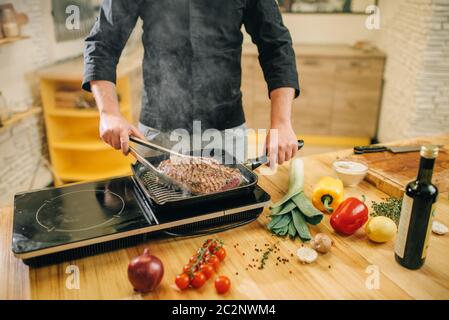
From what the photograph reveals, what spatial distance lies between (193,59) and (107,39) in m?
0.41

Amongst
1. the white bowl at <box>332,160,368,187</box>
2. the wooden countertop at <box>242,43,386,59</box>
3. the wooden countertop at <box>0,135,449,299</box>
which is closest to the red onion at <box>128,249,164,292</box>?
the wooden countertop at <box>0,135,449,299</box>

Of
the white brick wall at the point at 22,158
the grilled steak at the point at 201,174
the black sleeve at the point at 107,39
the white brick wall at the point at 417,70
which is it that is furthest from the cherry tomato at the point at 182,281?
the white brick wall at the point at 417,70

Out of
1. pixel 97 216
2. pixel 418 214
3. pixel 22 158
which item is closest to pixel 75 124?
pixel 22 158

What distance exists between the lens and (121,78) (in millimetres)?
3885

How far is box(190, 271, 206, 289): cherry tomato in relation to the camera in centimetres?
115

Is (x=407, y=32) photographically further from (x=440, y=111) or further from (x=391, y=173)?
(x=391, y=173)

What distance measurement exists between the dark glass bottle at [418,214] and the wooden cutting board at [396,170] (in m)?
0.50

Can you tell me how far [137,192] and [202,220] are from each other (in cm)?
27

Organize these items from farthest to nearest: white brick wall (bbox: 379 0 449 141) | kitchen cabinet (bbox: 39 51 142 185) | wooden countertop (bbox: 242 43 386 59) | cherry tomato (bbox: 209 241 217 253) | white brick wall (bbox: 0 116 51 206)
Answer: wooden countertop (bbox: 242 43 386 59), white brick wall (bbox: 379 0 449 141), kitchen cabinet (bbox: 39 51 142 185), white brick wall (bbox: 0 116 51 206), cherry tomato (bbox: 209 241 217 253)

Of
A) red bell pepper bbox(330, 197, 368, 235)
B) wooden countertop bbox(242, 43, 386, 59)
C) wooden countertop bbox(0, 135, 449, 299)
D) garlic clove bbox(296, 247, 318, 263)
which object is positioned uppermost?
wooden countertop bbox(242, 43, 386, 59)

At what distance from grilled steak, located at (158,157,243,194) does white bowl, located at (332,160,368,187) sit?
0.51m

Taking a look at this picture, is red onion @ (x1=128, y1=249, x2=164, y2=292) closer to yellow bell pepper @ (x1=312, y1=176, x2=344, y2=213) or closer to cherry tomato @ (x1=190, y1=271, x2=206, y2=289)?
cherry tomato @ (x1=190, y1=271, x2=206, y2=289)
